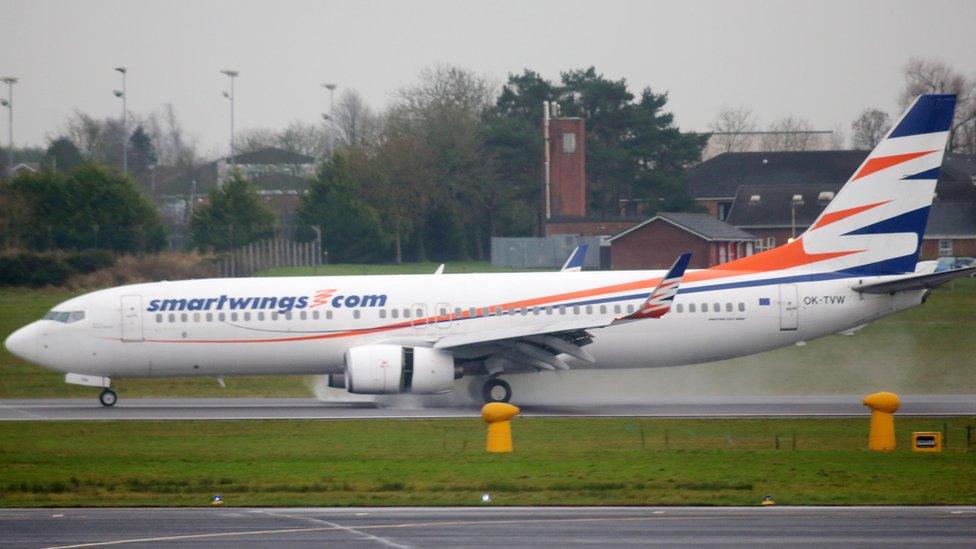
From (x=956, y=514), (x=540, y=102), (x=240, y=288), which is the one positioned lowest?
(x=956, y=514)

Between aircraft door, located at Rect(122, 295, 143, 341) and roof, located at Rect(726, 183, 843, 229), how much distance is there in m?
48.2

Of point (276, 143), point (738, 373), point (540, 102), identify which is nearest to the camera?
point (738, 373)

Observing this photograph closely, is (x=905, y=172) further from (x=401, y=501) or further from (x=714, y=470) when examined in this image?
(x=401, y=501)

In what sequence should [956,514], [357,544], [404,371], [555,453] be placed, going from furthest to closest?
[404,371] < [555,453] < [956,514] < [357,544]

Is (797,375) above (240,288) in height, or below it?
below

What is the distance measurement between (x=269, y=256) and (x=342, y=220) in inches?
382

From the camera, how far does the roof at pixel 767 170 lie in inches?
3679

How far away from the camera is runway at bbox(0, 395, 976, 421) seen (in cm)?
2995

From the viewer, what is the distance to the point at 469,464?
2231 cm

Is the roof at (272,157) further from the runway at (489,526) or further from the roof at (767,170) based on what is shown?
the runway at (489,526)

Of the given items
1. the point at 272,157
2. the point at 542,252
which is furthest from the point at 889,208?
the point at 272,157

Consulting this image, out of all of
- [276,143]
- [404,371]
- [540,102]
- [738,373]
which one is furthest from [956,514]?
[276,143]

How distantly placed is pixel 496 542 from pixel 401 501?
3.75 m

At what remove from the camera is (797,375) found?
39.4 meters
